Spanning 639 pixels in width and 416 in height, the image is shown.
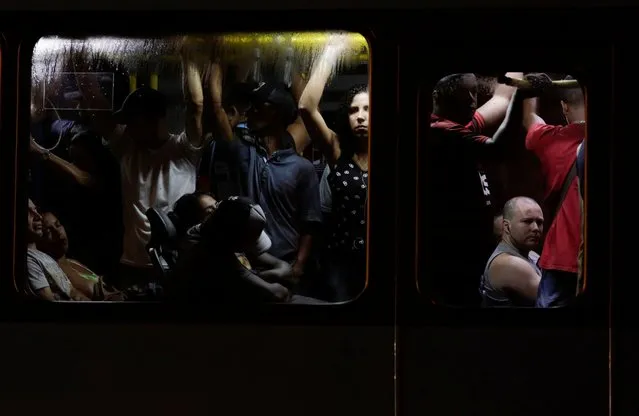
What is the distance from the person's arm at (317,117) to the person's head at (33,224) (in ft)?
3.79

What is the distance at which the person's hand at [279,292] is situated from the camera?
3.68 m

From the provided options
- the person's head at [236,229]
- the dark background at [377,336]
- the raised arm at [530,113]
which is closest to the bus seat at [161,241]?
the person's head at [236,229]

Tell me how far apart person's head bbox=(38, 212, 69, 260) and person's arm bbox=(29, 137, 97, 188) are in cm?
18

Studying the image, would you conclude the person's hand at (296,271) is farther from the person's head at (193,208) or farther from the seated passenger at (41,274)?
the seated passenger at (41,274)

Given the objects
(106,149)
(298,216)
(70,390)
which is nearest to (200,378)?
(70,390)

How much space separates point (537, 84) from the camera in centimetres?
363

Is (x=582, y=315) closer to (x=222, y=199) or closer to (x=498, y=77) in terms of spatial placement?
(x=498, y=77)

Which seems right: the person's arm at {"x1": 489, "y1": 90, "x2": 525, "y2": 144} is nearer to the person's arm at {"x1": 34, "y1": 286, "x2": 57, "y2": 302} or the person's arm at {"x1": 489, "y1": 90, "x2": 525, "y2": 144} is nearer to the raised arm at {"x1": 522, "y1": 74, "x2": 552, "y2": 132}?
the raised arm at {"x1": 522, "y1": 74, "x2": 552, "y2": 132}

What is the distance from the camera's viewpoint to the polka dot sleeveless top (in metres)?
3.69

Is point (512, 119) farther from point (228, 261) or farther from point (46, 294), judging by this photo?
point (46, 294)

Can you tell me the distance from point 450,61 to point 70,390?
2.01 metres

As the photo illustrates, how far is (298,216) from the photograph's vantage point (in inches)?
148

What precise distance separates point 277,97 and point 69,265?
111 cm

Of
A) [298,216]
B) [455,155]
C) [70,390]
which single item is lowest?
[70,390]
